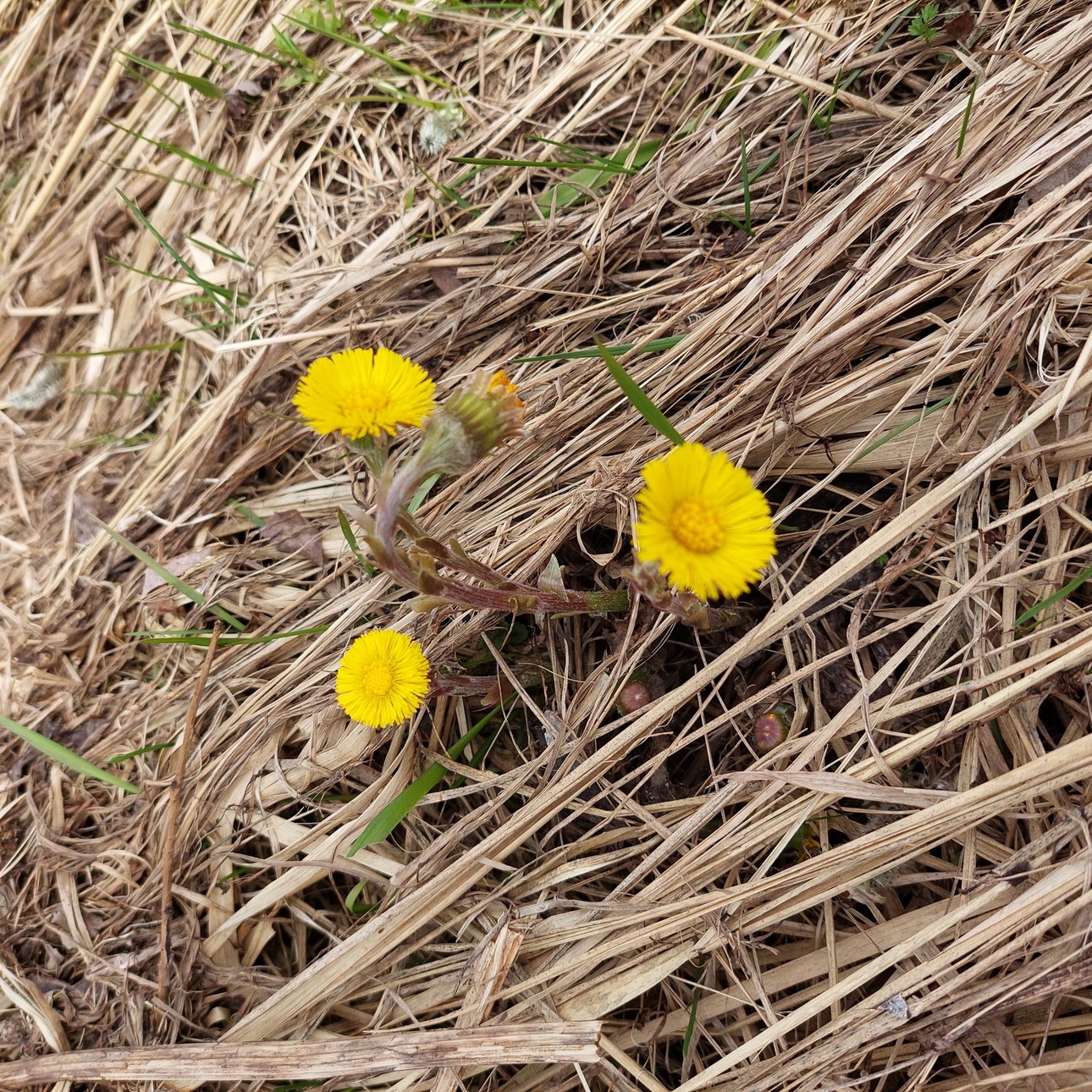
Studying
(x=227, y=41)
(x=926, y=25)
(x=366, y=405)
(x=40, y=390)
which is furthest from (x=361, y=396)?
(x=40, y=390)

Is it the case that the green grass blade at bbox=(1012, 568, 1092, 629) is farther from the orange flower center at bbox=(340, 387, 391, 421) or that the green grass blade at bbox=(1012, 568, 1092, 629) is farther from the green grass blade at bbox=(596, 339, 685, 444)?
the orange flower center at bbox=(340, 387, 391, 421)

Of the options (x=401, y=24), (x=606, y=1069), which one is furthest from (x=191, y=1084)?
(x=401, y=24)

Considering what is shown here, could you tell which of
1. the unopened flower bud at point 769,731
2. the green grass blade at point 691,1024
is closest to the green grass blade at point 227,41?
the unopened flower bud at point 769,731

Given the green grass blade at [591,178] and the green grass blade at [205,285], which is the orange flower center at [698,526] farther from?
the green grass blade at [205,285]

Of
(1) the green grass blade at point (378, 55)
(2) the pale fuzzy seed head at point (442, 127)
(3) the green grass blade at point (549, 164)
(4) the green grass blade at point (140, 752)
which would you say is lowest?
(4) the green grass blade at point (140, 752)

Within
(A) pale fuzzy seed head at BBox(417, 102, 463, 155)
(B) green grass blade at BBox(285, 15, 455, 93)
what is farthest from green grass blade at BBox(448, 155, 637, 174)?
(B) green grass blade at BBox(285, 15, 455, 93)

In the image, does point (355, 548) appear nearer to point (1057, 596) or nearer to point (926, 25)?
point (1057, 596)
